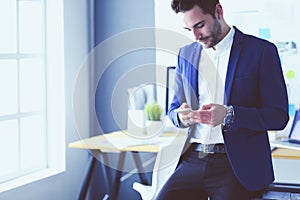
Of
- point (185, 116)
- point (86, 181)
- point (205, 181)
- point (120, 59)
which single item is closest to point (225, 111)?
point (185, 116)

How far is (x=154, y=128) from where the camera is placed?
3.67m

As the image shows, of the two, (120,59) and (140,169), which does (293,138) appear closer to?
(140,169)

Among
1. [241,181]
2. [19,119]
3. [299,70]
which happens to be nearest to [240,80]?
[241,181]

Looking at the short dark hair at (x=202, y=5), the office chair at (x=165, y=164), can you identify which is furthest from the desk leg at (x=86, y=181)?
the short dark hair at (x=202, y=5)

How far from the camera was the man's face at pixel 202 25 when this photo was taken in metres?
2.52

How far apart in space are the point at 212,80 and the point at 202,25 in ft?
0.90

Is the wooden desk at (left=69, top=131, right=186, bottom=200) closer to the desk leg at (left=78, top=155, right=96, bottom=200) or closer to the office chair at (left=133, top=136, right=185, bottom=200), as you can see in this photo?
the desk leg at (left=78, top=155, right=96, bottom=200)

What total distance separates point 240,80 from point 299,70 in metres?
1.18

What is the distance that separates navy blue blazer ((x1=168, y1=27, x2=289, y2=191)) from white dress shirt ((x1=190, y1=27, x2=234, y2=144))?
0.06m

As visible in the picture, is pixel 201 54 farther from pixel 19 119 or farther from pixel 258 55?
pixel 19 119

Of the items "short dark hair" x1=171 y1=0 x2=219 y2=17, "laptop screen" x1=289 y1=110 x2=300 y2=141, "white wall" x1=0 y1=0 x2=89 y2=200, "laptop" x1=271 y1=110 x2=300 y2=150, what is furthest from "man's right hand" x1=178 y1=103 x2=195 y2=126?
"white wall" x1=0 y1=0 x2=89 y2=200

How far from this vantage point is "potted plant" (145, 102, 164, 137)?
12.0ft

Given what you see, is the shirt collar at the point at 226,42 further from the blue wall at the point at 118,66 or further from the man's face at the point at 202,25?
the blue wall at the point at 118,66

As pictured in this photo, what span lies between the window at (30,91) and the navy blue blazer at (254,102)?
58.3 inches
